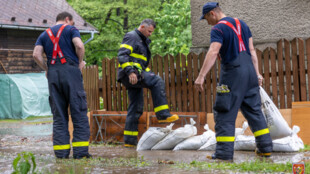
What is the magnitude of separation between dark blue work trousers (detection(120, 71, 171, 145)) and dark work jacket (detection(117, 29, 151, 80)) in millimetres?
160

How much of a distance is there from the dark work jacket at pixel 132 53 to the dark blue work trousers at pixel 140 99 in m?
0.16

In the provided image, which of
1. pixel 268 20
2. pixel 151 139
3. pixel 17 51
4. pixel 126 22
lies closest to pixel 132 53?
pixel 151 139

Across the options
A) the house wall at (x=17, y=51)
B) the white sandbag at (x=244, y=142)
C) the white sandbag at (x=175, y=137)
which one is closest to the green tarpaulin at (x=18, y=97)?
the house wall at (x=17, y=51)

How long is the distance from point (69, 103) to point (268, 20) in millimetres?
4781

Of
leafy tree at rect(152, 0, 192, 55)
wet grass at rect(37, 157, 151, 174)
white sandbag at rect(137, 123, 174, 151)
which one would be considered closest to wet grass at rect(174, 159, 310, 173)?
wet grass at rect(37, 157, 151, 174)

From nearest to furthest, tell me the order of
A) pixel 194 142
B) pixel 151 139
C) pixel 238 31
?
pixel 238 31 → pixel 194 142 → pixel 151 139

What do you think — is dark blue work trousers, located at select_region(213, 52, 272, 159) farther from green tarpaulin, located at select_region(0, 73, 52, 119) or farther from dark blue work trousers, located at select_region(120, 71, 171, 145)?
green tarpaulin, located at select_region(0, 73, 52, 119)

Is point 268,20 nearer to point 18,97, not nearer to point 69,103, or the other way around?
point 69,103

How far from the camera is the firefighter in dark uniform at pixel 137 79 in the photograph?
6.71 meters

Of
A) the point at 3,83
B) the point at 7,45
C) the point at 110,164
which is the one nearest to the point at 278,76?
the point at 110,164

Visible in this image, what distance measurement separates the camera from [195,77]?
7699 millimetres

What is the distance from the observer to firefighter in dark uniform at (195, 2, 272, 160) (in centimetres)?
521

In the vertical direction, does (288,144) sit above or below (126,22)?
below

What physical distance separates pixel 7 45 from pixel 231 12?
16865 mm
